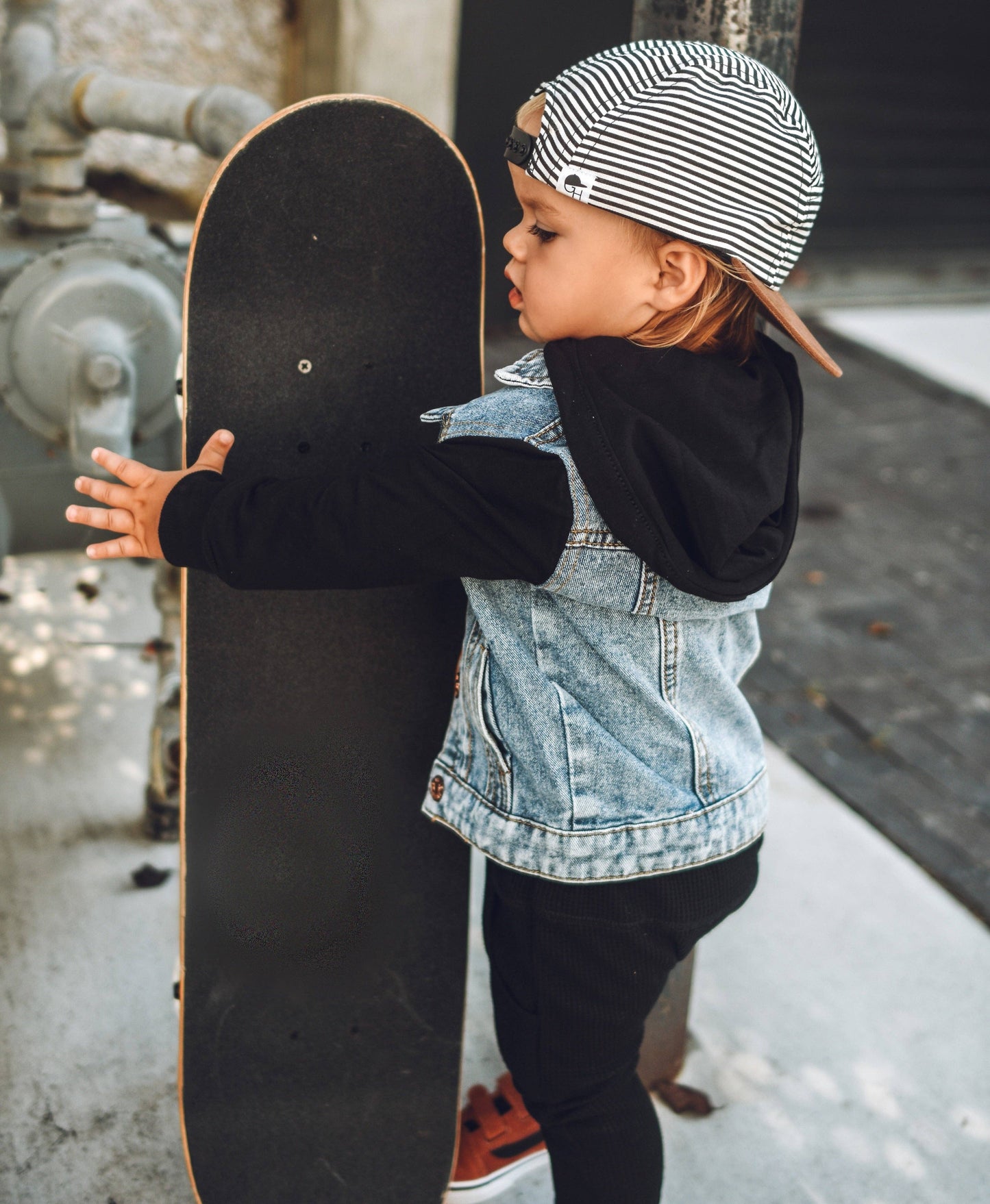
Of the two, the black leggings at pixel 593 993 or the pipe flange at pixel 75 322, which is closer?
the black leggings at pixel 593 993

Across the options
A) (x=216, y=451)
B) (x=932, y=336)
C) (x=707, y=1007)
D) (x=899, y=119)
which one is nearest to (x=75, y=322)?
(x=216, y=451)

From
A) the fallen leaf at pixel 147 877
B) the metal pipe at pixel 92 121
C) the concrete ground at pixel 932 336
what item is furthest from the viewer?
the concrete ground at pixel 932 336

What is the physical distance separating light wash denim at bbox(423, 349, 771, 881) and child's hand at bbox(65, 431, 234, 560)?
35 cm

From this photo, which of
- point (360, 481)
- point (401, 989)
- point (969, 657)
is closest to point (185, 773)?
point (401, 989)

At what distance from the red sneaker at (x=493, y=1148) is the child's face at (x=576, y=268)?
1.27 metres

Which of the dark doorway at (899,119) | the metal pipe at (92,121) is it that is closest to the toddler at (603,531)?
the metal pipe at (92,121)

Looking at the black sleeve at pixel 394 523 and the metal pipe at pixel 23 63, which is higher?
the metal pipe at pixel 23 63

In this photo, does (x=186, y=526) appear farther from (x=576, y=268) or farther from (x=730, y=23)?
(x=730, y=23)

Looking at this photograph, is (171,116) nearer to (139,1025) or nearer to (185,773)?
(185,773)

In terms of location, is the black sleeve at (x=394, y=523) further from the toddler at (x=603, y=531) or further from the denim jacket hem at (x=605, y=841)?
the denim jacket hem at (x=605, y=841)

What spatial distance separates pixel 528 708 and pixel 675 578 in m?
0.27

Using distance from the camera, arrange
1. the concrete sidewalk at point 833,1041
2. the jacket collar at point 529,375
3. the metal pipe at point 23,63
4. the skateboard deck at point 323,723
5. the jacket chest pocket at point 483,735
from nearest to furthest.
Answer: the jacket collar at point 529,375 < the jacket chest pocket at point 483,735 < the skateboard deck at point 323,723 < the concrete sidewalk at point 833,1041 < the metal pipe at point 23,63

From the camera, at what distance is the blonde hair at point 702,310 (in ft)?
4.58

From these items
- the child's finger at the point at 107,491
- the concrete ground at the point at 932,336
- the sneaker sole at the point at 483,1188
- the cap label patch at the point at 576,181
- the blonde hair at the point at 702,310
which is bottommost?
the concrete ground at the point at 932,336
